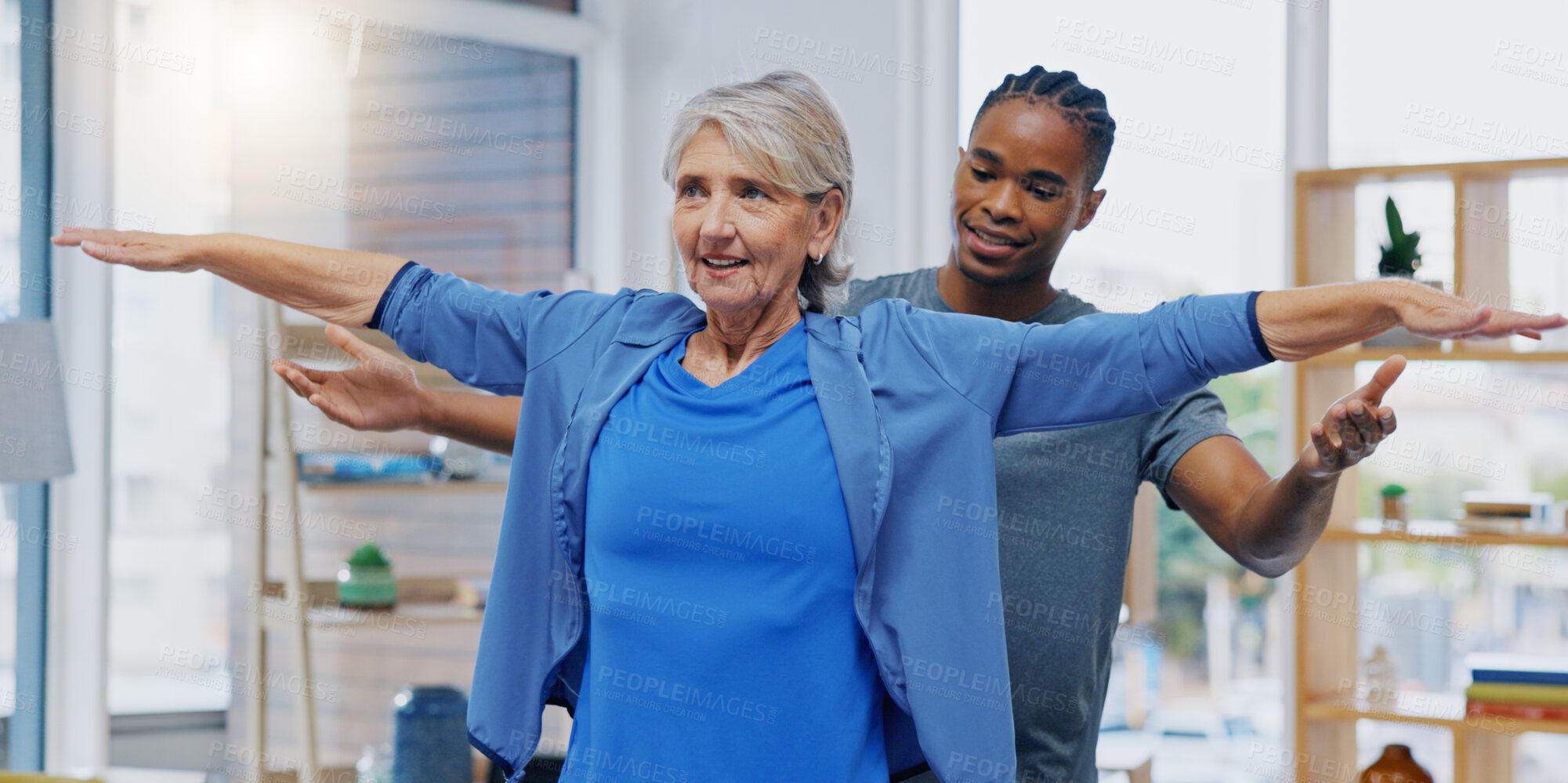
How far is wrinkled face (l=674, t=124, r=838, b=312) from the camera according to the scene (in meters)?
1.17

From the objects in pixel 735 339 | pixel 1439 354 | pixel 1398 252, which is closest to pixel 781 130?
pixel 735 339

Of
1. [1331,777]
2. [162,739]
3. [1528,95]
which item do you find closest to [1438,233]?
[1528,95]

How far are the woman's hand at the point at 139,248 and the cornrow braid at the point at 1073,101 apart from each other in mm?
924

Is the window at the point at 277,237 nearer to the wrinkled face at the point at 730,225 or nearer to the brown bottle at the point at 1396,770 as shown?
the wrinkled face at the point at 730,225

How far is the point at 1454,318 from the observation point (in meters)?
0.99

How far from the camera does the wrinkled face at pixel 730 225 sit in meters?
1.17

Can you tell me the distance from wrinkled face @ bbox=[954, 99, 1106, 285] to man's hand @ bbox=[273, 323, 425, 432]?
0.68 meters

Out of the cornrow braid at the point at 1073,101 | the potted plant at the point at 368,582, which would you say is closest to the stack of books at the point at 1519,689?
the cornrow braid at the point at 1073,101

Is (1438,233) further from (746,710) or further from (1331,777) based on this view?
(746,710)

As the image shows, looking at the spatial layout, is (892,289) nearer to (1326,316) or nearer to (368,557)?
(1326,316)

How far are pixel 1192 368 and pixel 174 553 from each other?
3.03m

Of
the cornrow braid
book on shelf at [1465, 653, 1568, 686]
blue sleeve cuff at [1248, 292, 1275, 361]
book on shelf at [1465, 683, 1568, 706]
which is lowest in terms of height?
book on shelf at [1465, 683, 1568, 706]

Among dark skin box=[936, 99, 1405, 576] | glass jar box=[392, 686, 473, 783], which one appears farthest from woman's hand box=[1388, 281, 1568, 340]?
glass jar box=[392, 686, 473, 783]

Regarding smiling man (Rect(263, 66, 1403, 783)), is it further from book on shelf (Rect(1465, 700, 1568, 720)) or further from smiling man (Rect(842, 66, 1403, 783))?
book on shelf (Rect(1465, 700, 1568, 720))
